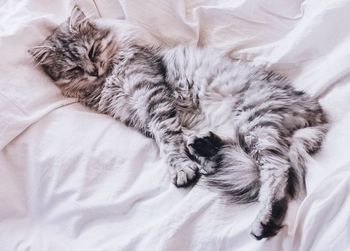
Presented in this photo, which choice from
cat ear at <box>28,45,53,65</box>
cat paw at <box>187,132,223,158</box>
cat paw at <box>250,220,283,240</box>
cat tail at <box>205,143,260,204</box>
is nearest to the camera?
cat paw at <box>250,220,283,240</box>

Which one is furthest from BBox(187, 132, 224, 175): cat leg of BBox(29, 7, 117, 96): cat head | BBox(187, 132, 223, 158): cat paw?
BBox(29, 7, 117, 96): cat head

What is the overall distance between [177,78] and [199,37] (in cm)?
16

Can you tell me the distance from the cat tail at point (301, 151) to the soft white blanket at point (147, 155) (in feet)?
0.08

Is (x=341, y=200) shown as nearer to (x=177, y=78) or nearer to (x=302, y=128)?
(x=302, y=128)

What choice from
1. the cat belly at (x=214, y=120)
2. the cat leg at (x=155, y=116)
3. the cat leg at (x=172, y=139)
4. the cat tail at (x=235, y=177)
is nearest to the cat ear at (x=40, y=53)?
the cat leg at (x=155, y=116)

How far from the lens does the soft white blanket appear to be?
813mm

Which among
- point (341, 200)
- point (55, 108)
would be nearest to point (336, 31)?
point (341, 200)

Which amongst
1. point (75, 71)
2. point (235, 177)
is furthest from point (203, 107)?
point (75, 71)

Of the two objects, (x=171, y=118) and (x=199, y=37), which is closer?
(x=171, y=118)

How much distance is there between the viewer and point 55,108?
3.52 feet

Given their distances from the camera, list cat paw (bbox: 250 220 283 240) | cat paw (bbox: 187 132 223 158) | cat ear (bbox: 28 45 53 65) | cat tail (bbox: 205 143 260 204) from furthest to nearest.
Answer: cat ear (bbox: 28 45 53 65) → cat paw (bbox: 187 132 223 158) → cat tail (bbox: 205 143 260 204) → cat paw (bbox: 250 220 283 240)

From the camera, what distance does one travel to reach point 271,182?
0.87m

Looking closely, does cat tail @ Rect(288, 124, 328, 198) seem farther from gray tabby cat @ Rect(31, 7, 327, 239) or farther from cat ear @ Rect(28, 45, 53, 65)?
cat ear @ Rect(28, 45, 53, 65)

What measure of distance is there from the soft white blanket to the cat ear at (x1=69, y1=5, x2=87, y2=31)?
0.04 metres
